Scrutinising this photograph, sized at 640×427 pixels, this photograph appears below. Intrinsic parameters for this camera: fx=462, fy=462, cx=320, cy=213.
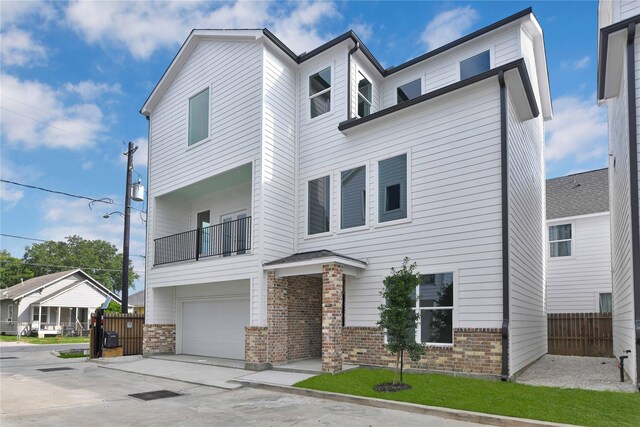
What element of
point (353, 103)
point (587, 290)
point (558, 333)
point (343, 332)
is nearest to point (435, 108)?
point (353, 103)

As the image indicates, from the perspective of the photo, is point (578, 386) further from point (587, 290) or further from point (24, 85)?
point (24, 85)

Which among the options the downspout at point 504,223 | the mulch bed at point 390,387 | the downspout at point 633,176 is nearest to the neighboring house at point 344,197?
the downspout at point 504,223

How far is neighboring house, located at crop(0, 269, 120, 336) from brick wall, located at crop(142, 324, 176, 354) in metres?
25.6

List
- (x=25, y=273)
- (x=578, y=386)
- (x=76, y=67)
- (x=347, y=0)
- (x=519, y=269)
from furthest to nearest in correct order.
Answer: (x=25, y=273)
(x=76, y=67)
(x=347, y=0)
(x=519, y=269)
(x=578, y=386)

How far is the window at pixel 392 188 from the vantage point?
11.9 meters

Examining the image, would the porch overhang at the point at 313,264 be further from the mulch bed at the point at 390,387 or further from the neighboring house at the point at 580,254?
the neighboring house at the point at 580,254

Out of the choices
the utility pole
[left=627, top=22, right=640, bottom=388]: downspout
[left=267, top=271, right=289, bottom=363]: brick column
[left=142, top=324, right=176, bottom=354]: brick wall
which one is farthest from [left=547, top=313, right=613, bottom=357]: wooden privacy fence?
the utility pole

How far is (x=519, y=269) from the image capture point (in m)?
11.1

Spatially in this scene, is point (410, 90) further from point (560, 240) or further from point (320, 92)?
point (560, 240)

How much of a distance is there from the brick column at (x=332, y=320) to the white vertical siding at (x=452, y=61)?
6793 mm

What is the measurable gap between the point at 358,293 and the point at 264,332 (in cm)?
270

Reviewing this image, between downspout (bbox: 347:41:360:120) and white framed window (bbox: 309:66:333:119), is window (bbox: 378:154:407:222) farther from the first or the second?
white framed window (bbox: 309:66:333:119)

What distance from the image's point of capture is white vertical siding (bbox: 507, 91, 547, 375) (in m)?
10.4

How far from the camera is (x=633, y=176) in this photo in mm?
8594
